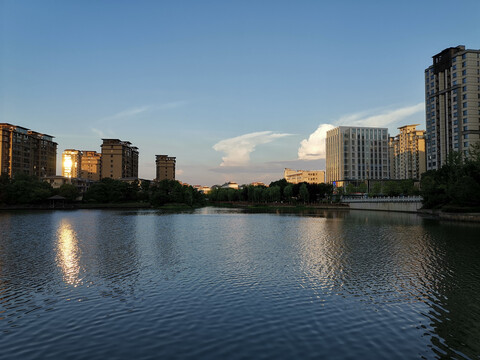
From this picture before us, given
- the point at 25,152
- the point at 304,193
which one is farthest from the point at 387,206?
the point at 25,152

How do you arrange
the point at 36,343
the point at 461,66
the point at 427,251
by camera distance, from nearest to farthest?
the point at 36,343
the point at 427,251
the point at 461,66

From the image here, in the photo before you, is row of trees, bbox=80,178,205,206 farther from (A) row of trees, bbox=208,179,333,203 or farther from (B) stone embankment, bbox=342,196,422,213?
(B) stone embankment, bbox=342,196,422,213

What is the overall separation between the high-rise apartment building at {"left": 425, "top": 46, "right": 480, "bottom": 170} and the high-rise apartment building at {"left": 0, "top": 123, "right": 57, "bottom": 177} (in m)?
154

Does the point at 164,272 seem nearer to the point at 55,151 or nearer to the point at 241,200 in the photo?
the point at 241,200

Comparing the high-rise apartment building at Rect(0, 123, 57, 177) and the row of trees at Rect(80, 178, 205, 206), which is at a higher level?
the high-rise apartment building at Rect(0, 123, 57, 177)

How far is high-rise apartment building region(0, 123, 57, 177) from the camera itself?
477ft

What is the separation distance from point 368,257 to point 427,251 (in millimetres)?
6840

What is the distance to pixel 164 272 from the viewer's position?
70.9 ft

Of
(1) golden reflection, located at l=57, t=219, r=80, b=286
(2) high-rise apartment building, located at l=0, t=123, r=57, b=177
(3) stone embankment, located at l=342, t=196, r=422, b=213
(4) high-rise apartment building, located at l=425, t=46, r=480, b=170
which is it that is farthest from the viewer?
(2) high-rise apartment building, located at l=0, t=123, r=57, b=177

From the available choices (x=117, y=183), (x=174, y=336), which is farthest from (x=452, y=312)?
(x=117, y=183)

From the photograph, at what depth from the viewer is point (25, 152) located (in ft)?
→ 519

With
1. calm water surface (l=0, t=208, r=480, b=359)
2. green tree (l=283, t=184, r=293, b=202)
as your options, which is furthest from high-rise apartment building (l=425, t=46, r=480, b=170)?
calm water surface (l=0, t=208, r=480, b=359)

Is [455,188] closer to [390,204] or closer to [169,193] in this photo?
[390,204]

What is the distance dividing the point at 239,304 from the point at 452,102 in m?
125
